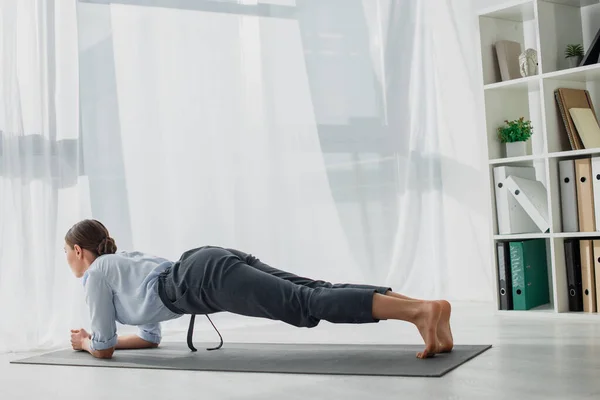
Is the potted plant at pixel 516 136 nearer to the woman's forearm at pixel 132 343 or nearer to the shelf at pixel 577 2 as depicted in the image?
the shelf at pixel 577 2

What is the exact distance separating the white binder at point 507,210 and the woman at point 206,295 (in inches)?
51.4

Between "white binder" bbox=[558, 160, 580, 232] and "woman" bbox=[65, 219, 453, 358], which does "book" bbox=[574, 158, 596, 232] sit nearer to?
"white binder" bbox=[558, 160, 580, 232]

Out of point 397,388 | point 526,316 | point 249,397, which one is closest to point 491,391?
point 397,388

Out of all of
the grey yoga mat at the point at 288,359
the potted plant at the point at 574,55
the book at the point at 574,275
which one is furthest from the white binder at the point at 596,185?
the grey yoga mat at the point at 288,359

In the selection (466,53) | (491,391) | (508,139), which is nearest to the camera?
(491,391)

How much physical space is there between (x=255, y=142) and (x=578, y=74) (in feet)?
5.14

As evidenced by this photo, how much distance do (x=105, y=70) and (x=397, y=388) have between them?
2263mm

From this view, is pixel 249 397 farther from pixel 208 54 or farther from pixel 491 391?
pixel 208 54

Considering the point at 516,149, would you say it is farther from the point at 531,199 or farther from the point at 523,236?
the point at 523,236

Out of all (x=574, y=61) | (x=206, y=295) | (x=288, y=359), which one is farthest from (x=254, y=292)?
(x=574, y=61)

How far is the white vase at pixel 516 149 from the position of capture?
12.0ft

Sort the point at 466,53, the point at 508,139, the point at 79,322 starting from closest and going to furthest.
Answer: the point at 79,322, the point at 508,139, the point at 466,53

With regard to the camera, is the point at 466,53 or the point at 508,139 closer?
the point at 508,139

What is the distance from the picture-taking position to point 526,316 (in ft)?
11.5
